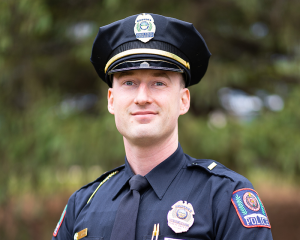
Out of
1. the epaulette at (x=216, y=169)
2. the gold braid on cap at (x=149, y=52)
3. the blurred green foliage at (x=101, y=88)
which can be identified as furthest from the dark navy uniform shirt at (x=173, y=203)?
the blurred green foliage at (x=101, y=88)

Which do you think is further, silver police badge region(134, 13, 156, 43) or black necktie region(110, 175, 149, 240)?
silver police badge region(134, 13, 156, 43)

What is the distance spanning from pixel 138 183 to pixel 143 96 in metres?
0.43

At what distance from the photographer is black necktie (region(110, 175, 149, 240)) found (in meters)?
1.73

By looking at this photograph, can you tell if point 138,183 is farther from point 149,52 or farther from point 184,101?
point 149,52

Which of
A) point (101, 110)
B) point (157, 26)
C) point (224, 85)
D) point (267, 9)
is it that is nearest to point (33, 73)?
point (101, 110)

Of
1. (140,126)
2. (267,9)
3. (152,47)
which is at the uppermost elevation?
(267,9)

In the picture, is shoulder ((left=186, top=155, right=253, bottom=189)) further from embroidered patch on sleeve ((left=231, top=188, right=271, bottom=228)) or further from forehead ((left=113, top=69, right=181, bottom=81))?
→ forehead ((left=113, top=69, right=181, bottom=81))

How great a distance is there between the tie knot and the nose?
1.26ft

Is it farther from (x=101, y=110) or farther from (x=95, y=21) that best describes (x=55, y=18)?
(x=101, y=110)

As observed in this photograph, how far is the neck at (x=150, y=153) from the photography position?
6.34ft

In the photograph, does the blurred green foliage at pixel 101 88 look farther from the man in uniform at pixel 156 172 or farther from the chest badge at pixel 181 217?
the chest badge at pixel 181 217

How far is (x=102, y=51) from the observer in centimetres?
214

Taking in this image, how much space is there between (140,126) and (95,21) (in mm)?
4013

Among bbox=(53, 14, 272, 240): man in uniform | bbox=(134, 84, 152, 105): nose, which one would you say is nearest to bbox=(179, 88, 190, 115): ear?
bbox=(53, 14, 272, 240): man in uniform
